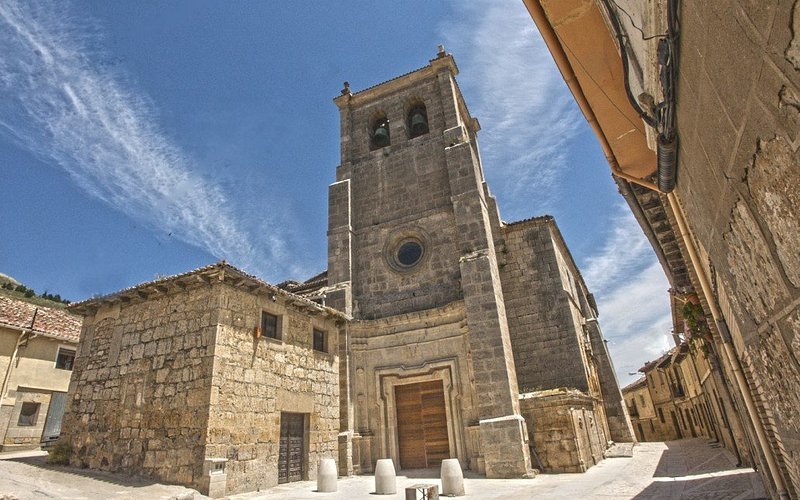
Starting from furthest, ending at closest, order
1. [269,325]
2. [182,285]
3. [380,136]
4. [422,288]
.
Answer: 1. [380,136]
2. [422,288]
3. [269,325]
4. [182,285]

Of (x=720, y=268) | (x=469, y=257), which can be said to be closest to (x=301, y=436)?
(x=469, y=257)

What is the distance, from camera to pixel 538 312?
48.5ft

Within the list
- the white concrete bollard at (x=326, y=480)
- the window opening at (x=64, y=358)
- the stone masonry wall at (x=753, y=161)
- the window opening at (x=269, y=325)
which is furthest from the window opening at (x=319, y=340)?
the stone masonry wall at (x=753, y=161)

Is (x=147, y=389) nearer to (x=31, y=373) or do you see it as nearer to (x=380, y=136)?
(x=31, y=373)

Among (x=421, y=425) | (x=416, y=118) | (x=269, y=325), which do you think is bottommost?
(x=421, y=425)

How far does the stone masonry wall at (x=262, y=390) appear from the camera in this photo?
29.5ft

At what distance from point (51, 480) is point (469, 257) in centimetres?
1108

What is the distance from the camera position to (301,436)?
36.7 feet

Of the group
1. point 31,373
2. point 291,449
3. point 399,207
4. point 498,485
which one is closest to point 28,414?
point 31,373

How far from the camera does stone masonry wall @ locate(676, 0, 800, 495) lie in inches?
67.4

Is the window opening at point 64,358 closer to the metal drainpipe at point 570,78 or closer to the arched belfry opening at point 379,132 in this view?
the arched belfry opening at point 379,132

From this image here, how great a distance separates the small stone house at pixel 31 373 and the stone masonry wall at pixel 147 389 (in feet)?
19.5

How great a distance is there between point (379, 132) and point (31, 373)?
15393mm

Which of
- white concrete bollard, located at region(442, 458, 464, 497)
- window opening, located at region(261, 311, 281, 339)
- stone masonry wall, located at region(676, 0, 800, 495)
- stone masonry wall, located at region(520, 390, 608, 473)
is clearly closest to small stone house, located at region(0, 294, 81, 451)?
window opening, located at region(261, 311, 281, 339)
